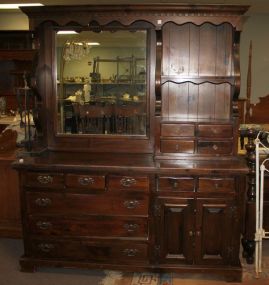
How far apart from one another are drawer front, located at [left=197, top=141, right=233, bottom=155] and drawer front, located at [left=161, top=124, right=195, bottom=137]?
0.11 metres

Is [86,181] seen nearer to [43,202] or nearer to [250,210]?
[43,202]

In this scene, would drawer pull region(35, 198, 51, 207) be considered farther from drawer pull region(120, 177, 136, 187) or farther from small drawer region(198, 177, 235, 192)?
small drawer region(198, 177, 235, 192)

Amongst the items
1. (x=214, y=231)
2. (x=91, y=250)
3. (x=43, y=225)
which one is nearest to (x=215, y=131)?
(x=214, y=231)

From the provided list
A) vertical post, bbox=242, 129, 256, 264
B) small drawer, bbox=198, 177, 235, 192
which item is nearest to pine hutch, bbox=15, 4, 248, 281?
small drawer, bbox=198, 177, 235, 192

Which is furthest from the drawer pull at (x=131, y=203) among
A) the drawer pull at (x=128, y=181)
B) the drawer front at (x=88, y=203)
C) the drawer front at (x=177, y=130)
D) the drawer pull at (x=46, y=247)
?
the drawer pull at (x=46, y=247)

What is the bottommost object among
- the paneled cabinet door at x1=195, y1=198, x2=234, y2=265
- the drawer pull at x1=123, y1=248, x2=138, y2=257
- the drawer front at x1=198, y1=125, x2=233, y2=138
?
the drawer pull at x1=123, y1=248, x2=138, y2=257

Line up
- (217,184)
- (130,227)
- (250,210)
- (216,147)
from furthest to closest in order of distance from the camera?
1. (250,210)
2. (216,147)
3. (130,227)
4. (217,184)

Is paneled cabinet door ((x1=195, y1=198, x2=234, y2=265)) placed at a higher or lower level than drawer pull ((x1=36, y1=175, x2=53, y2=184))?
lower

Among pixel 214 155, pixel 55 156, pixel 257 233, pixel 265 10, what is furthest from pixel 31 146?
pixel 265 10

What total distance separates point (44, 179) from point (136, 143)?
0.74 metres

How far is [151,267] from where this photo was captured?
2512mm

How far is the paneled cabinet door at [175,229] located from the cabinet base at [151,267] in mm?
55

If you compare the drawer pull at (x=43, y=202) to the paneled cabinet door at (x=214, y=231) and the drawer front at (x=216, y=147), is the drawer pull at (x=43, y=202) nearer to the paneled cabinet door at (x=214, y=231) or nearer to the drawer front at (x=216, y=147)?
the paneled cabinet door at (x=214, y=231)

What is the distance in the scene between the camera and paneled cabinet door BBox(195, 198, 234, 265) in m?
2.41
